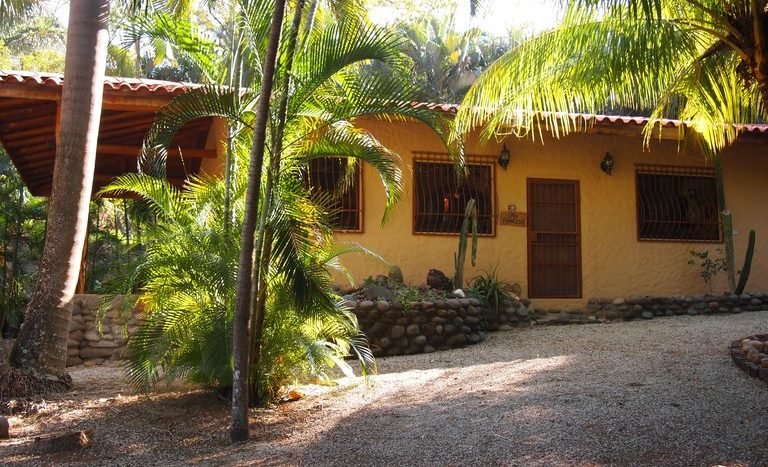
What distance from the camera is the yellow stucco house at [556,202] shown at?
34.5 feet

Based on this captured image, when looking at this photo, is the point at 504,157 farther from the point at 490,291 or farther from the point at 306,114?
the point at 306,114

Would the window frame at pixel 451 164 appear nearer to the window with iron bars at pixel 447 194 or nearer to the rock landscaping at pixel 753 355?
the window with iron bars at pixel 447 194

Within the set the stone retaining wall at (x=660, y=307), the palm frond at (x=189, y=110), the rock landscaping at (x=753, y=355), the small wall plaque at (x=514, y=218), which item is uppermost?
the palm frond at (x=189, y=110)

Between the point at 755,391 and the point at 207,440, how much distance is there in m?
4.04

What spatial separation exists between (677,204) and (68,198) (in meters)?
9.11

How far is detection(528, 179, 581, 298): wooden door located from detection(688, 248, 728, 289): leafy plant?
6.43ft

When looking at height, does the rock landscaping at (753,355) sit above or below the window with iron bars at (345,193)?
below

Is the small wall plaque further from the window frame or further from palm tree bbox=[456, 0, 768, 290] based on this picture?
palm tree bbox=[456, 0, 768, 290]

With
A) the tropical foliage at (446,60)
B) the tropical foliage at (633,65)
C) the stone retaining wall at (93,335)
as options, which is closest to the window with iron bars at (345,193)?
the tropical foliage at (633,65)

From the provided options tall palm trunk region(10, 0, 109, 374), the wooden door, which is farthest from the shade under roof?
the wooden door

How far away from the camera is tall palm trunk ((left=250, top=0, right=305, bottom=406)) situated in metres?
5.25

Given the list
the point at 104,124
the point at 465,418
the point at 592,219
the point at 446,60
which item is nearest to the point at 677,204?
the point at 592,219

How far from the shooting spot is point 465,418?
518 cm

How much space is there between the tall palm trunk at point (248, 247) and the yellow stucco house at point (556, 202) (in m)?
5.28
